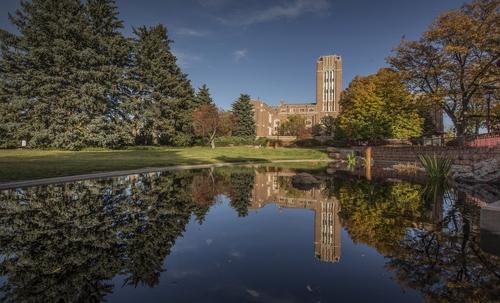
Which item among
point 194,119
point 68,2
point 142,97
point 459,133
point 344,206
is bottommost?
point 344,206

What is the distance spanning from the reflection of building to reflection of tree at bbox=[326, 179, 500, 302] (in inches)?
14.2

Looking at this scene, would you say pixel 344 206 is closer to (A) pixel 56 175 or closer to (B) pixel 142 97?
(A) pixel 56 175

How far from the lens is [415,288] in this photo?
3.51m

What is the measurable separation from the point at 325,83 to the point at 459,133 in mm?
82301

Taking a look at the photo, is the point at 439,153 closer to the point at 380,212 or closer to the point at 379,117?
the point at 380,212

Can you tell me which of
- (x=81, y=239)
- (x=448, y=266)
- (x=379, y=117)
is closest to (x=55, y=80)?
(x=81, y=239)

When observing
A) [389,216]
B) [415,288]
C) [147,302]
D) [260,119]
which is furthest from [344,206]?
[260,119]

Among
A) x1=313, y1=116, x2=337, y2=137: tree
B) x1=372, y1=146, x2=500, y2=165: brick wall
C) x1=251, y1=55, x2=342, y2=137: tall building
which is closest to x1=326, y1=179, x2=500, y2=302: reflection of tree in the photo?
x1=372, y1=146, x2=500, y2=165: brick wall

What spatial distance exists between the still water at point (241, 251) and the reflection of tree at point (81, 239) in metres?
0.02

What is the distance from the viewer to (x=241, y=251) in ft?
16.7

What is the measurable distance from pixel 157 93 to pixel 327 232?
40.7 meters

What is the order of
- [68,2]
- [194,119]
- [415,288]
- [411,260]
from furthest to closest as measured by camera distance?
1. [194,119]
2. [68,2]
3. [411,260]
4. [415,288]

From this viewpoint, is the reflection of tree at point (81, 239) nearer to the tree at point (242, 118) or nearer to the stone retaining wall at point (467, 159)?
the stone retaining wall at point (467, 159)

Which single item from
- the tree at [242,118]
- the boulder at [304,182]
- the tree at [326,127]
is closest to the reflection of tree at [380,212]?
the boulder at [304,182]
